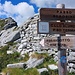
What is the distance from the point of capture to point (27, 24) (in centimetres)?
2894

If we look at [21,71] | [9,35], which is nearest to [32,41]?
[9,35]

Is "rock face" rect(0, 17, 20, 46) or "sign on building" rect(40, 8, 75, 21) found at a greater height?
"sign on building" rect(40, 8, 75, 21)

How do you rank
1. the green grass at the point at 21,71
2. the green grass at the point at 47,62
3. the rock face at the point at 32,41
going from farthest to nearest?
the rock face at the point at 32,41 → the green grass at the point at 47,62 → the green grass at the point at 21,71

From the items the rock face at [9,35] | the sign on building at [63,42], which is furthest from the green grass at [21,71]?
the rock face at [9,35]

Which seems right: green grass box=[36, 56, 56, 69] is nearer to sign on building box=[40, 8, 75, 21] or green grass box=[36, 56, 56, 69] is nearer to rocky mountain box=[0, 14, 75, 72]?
rocky mountain box=[0, 14, 75, 72]

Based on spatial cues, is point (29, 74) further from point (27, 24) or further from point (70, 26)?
point (27, 24)

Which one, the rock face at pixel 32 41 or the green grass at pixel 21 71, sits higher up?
the rock face at pixel 32 41

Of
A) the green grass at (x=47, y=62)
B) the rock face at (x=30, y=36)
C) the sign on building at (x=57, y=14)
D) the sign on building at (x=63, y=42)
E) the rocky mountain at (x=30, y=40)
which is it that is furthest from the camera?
the rock face at (x=30, y=36)

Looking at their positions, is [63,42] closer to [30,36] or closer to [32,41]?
[32,41]

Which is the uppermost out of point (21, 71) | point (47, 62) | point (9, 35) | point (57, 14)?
point (57, 14)

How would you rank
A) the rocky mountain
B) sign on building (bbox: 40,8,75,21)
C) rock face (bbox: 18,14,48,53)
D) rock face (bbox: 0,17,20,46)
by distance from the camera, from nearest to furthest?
1. sign on building (bbox: 40,8,75,21)
2. the rocky mountain
3. rock face (bbox: 18,14,48,53)
4. rock face (bbox: 0,17,20,46)

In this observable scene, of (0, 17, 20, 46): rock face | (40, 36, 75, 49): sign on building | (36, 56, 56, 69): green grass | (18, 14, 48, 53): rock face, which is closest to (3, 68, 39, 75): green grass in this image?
(36, 56, 56, 69): green grass

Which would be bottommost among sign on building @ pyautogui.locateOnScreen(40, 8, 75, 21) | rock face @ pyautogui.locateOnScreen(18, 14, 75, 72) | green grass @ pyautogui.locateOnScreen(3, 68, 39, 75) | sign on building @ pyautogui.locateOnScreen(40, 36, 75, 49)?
green grass @ pyautogui.locateOnScreen(3, 68, 39, 75)

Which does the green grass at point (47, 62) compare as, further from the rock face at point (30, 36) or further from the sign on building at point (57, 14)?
the sign on building at point (57, 14)
